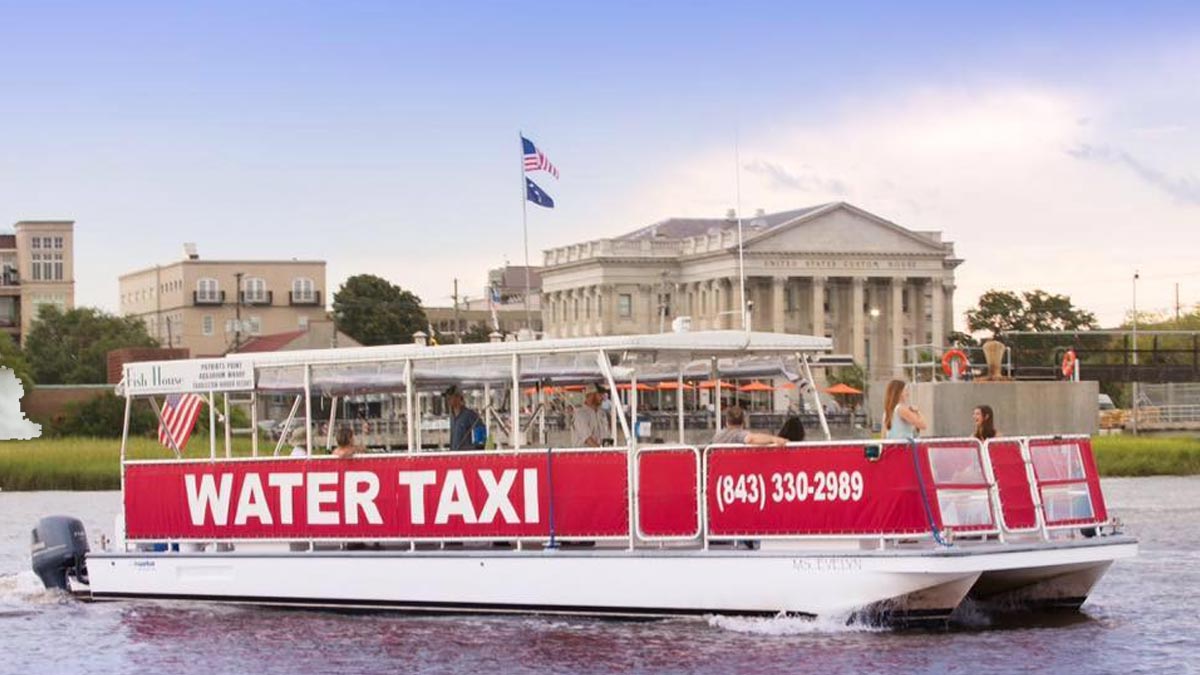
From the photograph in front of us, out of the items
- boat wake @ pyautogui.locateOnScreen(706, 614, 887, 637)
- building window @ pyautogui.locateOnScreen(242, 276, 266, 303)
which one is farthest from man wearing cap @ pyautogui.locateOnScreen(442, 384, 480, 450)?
building window @ pyautogui.locateOnScreen(242, 276, 266, 303)

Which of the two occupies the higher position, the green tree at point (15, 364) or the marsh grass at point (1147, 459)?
the green tree at point (15, 364)

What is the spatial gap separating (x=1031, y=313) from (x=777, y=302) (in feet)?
74.0

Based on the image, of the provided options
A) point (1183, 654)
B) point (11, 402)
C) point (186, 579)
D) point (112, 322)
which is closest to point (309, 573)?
point (186, 579)

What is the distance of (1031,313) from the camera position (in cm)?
15612

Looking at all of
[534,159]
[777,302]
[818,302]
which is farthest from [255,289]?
[534,159]

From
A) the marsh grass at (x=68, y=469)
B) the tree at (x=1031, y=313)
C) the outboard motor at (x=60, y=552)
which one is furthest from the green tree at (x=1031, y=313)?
the outboard motor at (x=60, y=552)

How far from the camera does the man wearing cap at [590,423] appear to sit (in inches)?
991

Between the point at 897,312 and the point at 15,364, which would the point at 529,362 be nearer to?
the point at 15,364

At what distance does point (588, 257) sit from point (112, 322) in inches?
1919

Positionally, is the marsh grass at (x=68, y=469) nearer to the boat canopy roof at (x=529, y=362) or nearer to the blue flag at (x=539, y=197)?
the blue flag at (x=539, y=197)

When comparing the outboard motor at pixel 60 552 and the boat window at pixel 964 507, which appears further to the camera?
the outboard motor at pixel 60 552

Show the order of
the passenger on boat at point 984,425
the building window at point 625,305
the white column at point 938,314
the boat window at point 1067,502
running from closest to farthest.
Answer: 1. the boat window at point 1067,502
2. the passenger on boat at point 984,425
3. the building window at point 625,305
4. the white column at point 938,314

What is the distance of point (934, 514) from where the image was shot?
2223cm

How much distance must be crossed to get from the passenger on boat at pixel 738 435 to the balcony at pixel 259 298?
464 feet
